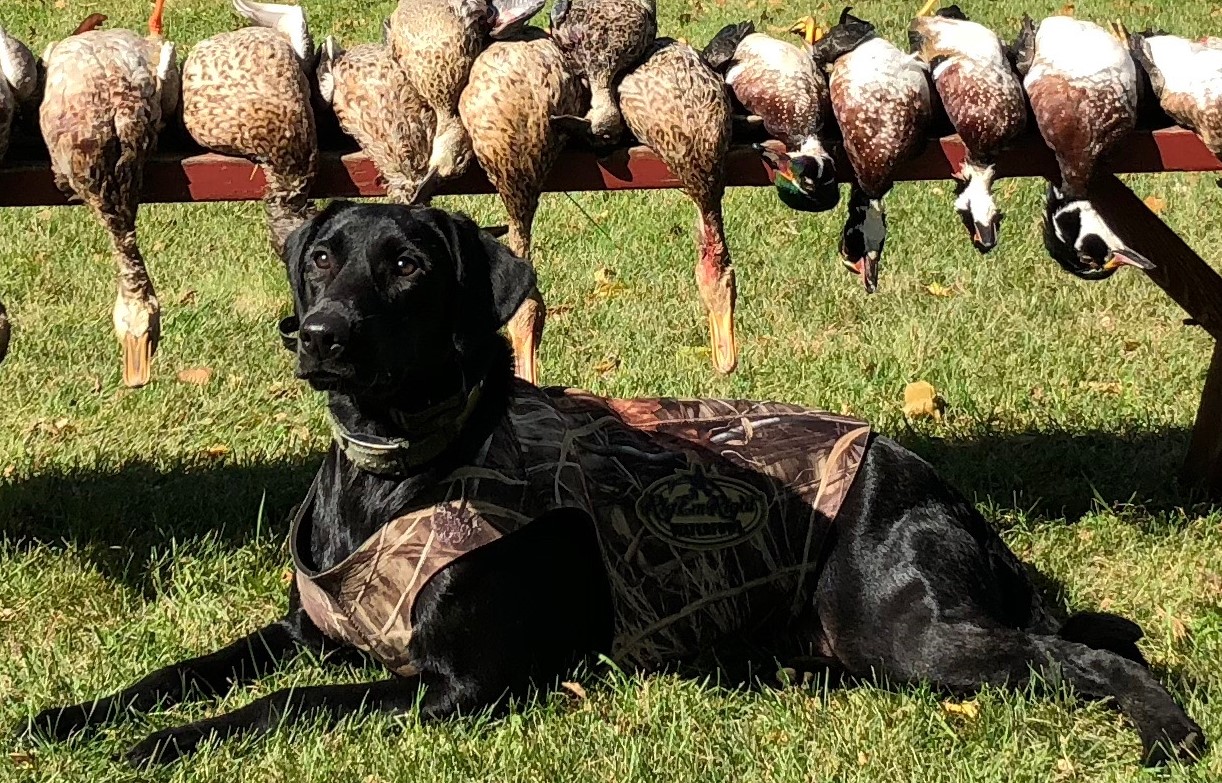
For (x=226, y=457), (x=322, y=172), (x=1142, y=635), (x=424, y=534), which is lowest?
(x=226, y=457)

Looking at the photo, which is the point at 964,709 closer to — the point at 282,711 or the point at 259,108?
the point at 282,711

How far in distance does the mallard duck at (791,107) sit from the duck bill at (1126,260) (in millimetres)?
835

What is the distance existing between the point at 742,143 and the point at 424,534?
1.43m

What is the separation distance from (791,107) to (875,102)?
22cm

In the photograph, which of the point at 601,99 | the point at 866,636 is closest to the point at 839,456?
the point at 866,636

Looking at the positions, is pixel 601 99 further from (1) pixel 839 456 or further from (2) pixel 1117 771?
(2) pixel 1117 771

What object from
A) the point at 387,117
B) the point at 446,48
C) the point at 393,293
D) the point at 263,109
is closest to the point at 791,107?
the point at 446,48

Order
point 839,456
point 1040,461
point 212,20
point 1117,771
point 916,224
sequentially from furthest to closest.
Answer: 1. point 212,20
2. point 916,224
3. point 1040,461
4. point 839,456
5. point 1117,771

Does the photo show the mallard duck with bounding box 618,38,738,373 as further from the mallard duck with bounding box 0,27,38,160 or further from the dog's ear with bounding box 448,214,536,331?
the mallard duck with bounding box 0,27,38,160

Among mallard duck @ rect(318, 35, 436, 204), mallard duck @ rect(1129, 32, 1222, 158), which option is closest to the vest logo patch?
mallard duck @ rect(318, 35, 436, 204)

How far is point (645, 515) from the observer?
383 cm

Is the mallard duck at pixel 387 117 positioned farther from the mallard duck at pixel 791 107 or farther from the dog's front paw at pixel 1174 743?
the dog's front paw at pixel 1174 743

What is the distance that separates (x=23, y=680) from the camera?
3.80 metres

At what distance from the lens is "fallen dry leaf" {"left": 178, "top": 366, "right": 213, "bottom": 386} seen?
5.91 meters
